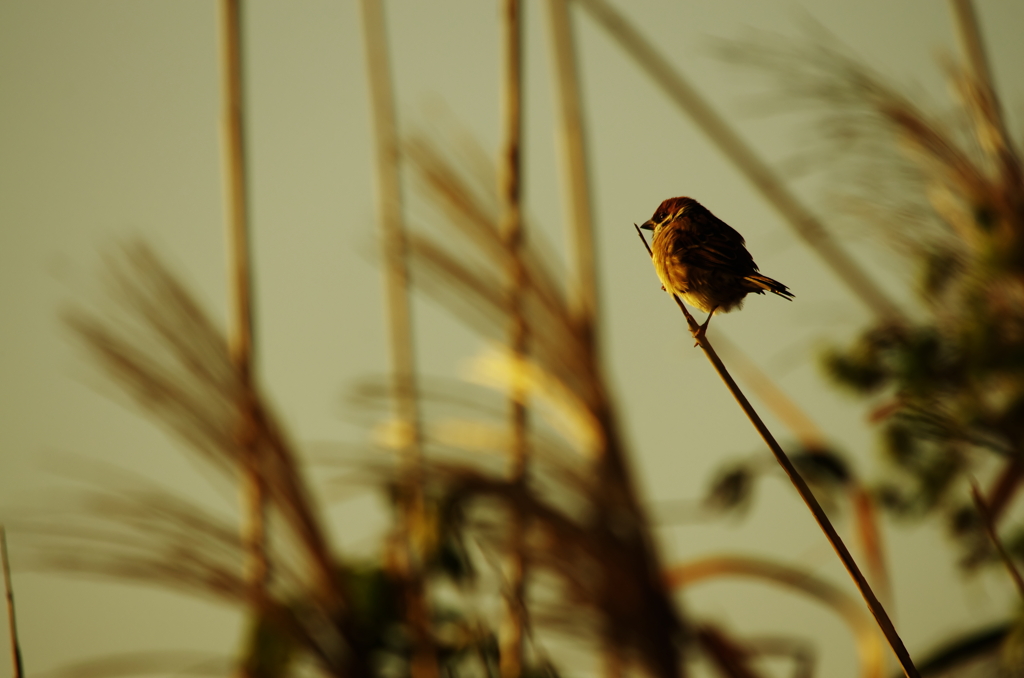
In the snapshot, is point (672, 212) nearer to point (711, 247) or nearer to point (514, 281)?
point (711, 247)

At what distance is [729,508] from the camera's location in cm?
142

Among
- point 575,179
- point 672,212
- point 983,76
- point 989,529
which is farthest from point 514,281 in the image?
point 989,529

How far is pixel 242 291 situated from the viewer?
1.45 meters

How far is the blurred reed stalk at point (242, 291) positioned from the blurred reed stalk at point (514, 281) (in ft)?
1.27

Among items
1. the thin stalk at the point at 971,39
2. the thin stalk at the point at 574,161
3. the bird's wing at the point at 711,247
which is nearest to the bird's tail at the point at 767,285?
the bird's wing at the point at 711,247

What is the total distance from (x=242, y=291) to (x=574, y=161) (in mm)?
650

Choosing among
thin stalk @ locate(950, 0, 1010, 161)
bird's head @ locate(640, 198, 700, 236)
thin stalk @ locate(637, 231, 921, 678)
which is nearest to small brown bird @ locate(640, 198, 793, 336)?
bird's head @ locate(640, 198, 700, 236)

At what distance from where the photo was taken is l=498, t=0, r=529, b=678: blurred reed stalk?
4.51 feet

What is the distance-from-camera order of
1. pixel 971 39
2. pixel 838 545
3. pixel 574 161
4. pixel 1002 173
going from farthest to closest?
pixel 574 161, pixel 971 39, pixel 1002 173, pixel 838 545

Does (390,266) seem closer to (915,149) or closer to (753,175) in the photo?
(753,175)

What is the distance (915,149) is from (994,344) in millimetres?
313

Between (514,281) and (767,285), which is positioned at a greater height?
(514,281)

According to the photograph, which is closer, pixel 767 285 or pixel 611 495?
pixel 767 285

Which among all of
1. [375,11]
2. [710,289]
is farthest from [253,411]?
[375,11]
